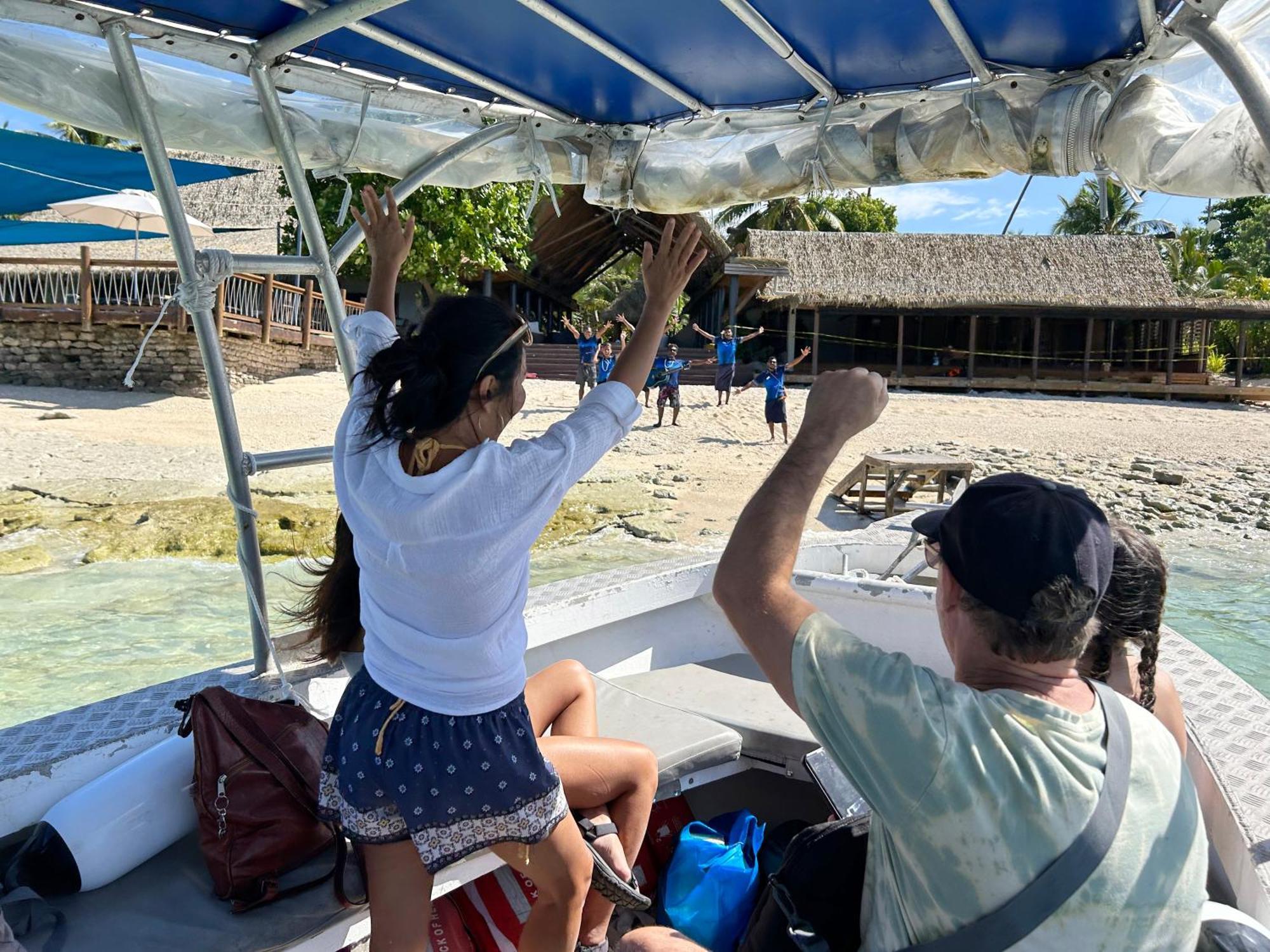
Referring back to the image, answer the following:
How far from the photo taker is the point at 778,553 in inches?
45.3

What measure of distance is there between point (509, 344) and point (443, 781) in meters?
0.69

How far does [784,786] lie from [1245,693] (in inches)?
51.2

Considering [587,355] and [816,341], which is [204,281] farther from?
[816,341]

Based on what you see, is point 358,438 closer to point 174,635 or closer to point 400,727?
point 400,727

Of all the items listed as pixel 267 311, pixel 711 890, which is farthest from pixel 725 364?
pixel 711 890

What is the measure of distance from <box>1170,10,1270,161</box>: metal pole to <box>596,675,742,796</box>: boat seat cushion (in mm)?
1738

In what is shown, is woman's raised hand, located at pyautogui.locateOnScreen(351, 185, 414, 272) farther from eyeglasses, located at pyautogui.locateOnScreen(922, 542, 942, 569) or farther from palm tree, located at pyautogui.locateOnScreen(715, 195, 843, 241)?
palm tree, located at pyautogui.locateOnScreen(715, 195, 843, 241)

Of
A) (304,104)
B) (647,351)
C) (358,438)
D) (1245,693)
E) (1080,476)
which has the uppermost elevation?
(304,104)

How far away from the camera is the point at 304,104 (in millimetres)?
2650

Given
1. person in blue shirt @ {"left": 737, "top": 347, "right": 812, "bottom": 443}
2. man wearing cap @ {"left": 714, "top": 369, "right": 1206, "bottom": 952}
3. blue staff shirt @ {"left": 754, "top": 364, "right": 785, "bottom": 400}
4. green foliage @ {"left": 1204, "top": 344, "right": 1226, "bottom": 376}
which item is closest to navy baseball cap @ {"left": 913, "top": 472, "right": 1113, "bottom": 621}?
man wearing cap @ {"left": 714, "top": 369, "right": 1206, "bottom": 952}

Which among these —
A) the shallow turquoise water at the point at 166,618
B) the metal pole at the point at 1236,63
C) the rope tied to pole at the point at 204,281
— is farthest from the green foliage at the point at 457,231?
the metal pole at the point at 1236,63

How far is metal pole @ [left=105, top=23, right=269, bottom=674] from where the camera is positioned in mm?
2162

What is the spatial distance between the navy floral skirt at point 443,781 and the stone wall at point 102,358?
56.3 ft

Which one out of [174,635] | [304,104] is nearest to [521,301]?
[174,635]
